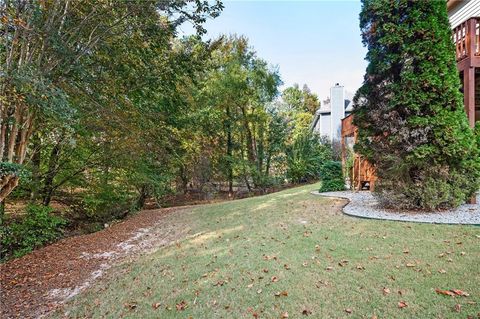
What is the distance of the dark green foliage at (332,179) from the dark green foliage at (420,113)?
3.43 m

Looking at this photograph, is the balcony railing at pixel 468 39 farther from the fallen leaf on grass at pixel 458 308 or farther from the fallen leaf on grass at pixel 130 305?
the fallen leaf on grass at pixel 130 305

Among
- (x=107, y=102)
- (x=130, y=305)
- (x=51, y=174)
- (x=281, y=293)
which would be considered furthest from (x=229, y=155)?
(x=281, y=293)

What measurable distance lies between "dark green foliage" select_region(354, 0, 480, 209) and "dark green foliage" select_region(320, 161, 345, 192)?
3.43 meters

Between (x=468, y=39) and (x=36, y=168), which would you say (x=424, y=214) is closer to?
(x=468, y=39)

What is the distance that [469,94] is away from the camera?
6.23 metres

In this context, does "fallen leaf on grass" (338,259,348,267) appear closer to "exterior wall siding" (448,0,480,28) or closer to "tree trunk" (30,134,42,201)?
"tree trunk" (30,134,42,201)

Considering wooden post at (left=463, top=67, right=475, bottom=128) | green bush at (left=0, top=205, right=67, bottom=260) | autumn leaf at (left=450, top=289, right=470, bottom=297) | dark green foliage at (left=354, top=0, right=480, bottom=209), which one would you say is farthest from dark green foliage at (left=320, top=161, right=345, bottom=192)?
green bush at (left=0, top=205, right=67, bottom=260)

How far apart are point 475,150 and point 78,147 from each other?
10118mm

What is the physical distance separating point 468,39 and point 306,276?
710 cm

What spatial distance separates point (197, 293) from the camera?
3.44 metres

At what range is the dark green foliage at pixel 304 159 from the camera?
17.4 metres

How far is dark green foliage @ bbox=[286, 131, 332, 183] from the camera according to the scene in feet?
57.2

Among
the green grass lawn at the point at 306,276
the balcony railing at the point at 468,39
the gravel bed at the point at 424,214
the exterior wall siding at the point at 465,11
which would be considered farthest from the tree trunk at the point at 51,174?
the exterior wall siding at the point at 465,11

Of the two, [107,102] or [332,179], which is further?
[332,179]
